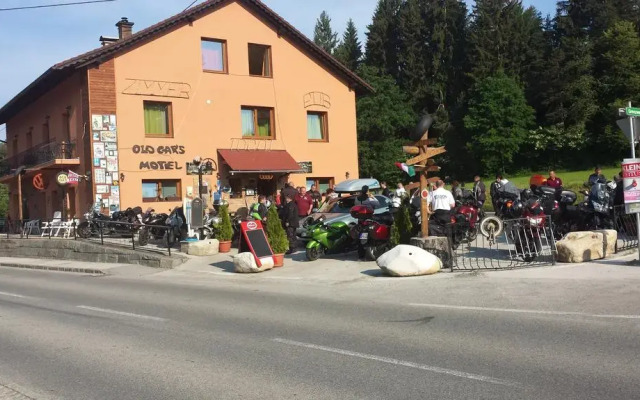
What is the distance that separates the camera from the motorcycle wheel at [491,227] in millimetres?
15391

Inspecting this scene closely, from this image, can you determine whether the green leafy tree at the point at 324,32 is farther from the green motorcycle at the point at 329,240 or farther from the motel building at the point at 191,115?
the green motorcycle at the point at 329,240

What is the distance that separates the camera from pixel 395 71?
68.4m

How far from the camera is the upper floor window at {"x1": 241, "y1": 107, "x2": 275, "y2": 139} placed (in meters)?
28.8

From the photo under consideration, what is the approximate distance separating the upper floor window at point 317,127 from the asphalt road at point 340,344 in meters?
19.4

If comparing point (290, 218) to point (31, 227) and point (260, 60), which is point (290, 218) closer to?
point (260, 60)

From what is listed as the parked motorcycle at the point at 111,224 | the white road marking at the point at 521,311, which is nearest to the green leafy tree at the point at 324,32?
the parked motorcycle at the point at 111,224

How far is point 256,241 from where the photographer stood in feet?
50.8

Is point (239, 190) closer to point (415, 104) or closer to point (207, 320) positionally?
point (207, 320)

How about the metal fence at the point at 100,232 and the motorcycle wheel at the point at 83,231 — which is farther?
the motorcycle wheel at the point at 83,231

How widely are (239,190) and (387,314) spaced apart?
19.8 meters

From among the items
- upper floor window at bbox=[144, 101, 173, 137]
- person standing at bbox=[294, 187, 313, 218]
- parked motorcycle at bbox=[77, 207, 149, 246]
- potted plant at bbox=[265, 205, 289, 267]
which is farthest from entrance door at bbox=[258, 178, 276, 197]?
potted plant at bbox=[265, 205, 289, 267]

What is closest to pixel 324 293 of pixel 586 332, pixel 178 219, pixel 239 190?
pixel 586 332

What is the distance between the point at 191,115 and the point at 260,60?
16.0 ft

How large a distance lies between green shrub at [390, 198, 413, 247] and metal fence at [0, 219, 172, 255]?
7.57m
